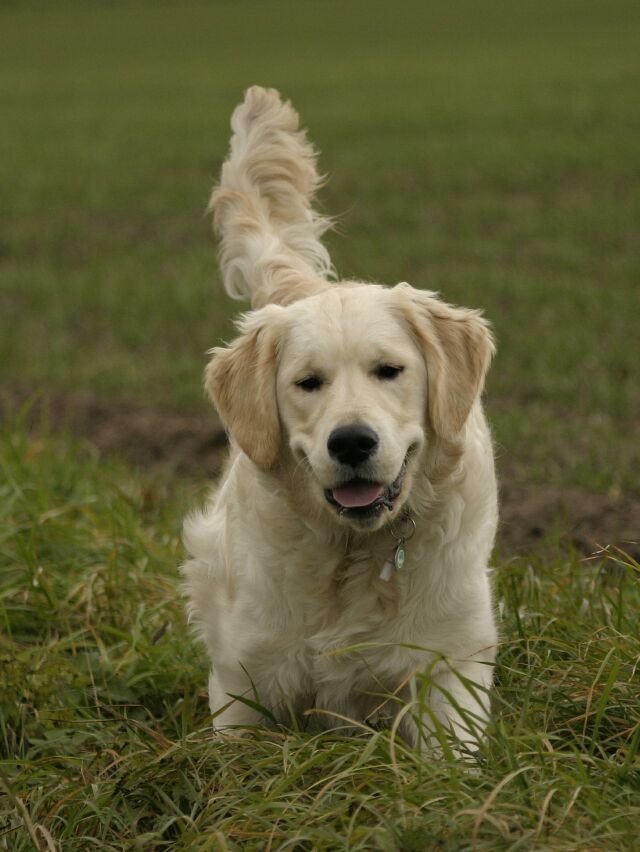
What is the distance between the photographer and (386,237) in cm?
1446

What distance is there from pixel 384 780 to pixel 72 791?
3.13ft

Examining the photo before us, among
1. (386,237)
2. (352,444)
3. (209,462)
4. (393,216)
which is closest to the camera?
(352,444)

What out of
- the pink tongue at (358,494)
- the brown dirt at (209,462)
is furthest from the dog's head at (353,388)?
the brown dirt at (209,462)

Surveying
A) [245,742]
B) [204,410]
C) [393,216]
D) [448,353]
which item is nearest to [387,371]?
[448,353]

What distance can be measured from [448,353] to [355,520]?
0.68m

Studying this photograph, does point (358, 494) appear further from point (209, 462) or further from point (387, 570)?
point (209, 462)

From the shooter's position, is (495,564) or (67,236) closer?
(495,564)

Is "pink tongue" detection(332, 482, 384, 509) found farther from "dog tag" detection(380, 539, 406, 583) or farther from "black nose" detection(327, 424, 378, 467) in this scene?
"dog tag" detection(380, 539, 406, 583)

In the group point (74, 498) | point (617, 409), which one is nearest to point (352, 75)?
point (617, 409)

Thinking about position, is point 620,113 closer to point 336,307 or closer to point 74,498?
point 74,498

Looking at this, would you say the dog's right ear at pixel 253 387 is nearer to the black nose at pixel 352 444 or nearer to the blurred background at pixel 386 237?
the black nose at pixel 352 444

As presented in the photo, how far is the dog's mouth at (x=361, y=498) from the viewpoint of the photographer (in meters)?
3.85

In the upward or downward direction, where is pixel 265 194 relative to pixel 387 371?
upward

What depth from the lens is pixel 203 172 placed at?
63.1ft
